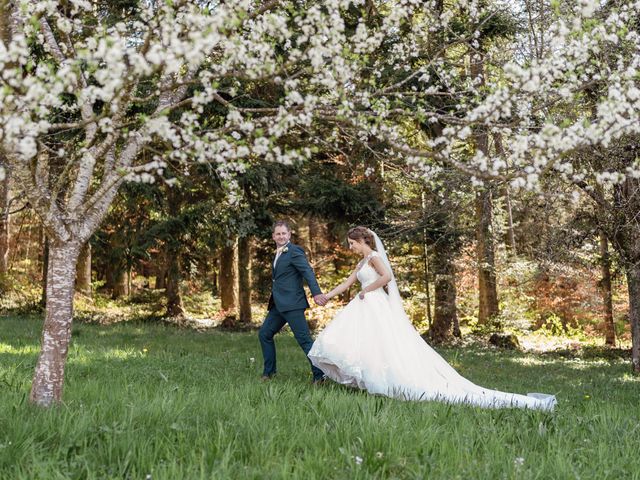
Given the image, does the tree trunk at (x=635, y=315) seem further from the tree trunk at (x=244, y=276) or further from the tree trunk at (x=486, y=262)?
the tree trunk at (x=244, y=276)

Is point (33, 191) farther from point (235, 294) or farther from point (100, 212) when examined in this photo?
point (235, 294)

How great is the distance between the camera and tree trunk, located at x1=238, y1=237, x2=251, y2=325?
17297 millimetres

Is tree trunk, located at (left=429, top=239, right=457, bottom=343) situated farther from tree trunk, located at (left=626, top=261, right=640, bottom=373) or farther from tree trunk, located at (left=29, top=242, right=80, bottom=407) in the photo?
tree trunk, located at (left=29, top=242, right=80, bottom=407)

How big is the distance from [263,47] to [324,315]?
15431 millimetres

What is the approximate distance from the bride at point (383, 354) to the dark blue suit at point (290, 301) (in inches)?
16.1

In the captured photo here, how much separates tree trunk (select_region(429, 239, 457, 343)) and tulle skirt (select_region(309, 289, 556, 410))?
24.3 feet

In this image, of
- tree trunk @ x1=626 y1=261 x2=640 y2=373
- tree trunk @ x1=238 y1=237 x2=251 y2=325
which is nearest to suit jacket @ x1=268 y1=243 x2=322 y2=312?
tree trunk @ x1=626 y1=261 x2=640 y2=373

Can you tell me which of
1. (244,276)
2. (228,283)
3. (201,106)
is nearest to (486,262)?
(244,276)

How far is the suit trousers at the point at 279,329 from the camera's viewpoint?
304 inches

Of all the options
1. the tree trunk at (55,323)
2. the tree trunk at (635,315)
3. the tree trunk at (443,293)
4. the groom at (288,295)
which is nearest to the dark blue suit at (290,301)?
the groom at (288,295)

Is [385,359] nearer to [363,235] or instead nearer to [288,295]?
[288,295]

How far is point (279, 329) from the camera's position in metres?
7.89

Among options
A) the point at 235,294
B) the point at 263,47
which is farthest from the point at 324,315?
the point at 263,47

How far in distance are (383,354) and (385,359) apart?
0.06 metres
